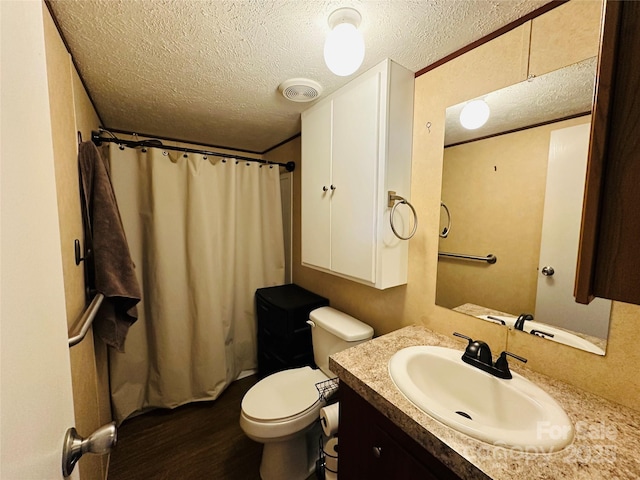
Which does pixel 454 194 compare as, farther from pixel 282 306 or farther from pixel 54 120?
pixel 54 120

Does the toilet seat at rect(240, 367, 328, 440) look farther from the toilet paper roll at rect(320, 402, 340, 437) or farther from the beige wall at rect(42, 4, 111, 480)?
the beige wall at rect(42, 4, 111, 480)

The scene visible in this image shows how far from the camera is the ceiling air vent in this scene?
1.33 m

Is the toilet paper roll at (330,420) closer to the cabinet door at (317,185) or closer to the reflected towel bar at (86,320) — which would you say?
the cabinet door at (317,185)

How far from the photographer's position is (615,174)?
13.5 inches

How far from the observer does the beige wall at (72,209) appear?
0.89 meters

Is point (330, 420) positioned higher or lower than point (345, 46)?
lower

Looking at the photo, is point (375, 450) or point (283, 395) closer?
point (375, 450)

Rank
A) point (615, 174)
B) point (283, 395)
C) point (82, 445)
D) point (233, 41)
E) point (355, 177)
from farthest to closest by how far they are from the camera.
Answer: point (283, 395), point (355, 177), point (233, 41), point (82, 445), point (615, 174)

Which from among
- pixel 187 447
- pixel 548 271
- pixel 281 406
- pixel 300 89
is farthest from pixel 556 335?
pixel 187 447

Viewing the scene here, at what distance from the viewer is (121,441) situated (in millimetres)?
1652

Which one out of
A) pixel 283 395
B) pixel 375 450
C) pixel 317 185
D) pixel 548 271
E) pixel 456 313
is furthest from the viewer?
pixel 317 185

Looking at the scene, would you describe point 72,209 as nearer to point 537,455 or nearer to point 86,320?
point 86,320

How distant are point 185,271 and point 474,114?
204 cm

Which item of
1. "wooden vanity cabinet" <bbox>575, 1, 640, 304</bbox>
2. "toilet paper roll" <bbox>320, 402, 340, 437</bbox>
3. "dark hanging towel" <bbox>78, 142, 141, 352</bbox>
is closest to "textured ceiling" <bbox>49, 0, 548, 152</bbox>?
"dark hanging towel" <bbox>78, 142, 141, 352</bbox>
